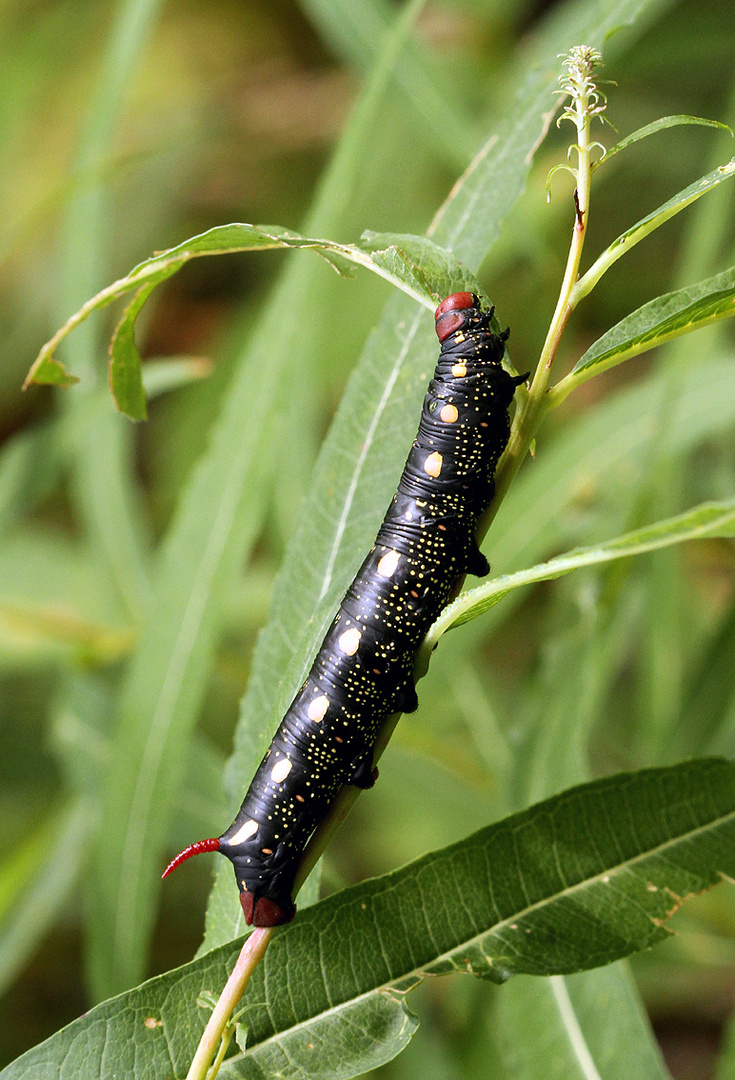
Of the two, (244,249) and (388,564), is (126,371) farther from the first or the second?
(388,564)

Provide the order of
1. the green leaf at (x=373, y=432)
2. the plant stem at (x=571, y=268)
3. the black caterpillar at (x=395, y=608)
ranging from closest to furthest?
the plant stem at (x=571, y=268), the black caterpillar at (x=395, y=608), the green leaf at (x=373, y=432)

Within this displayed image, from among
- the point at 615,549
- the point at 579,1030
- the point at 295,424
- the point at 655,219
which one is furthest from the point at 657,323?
the point at 295,424

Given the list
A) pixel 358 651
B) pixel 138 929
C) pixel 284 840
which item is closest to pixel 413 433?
pixel 358 651

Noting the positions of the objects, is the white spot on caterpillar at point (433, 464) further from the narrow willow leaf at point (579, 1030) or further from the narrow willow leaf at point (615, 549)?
the narrow willow leaf at point (579, 1030)

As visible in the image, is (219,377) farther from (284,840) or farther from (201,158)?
(284,840)

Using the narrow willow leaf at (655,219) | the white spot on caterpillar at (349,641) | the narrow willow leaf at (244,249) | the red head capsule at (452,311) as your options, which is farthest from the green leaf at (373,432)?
the narrow willow leaf at (655,219)

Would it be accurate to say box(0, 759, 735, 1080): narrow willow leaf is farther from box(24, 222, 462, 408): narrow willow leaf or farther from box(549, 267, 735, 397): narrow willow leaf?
box(24, 222, 462, 408): narrow willow leaf
